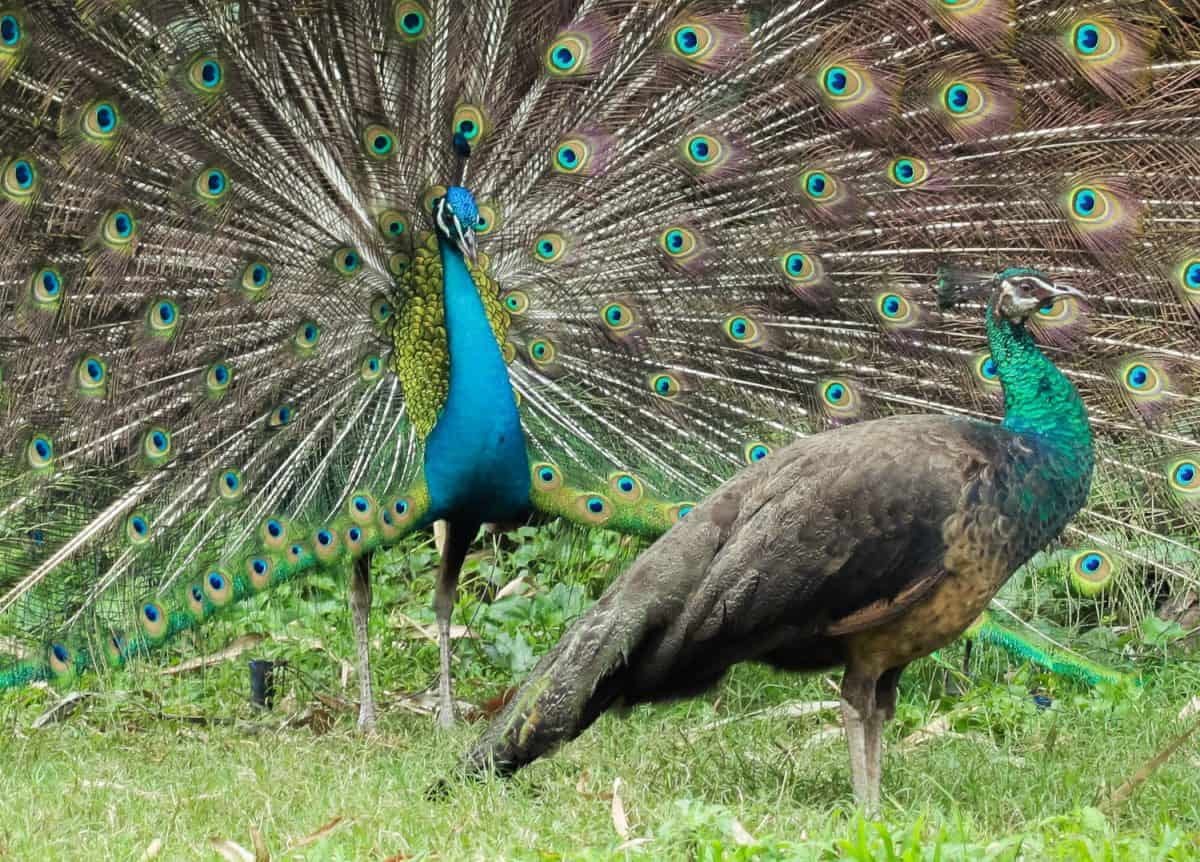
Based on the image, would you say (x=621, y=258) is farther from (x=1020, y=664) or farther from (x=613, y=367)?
(x=1020, y=664)

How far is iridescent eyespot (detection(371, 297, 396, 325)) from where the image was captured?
17.1ft

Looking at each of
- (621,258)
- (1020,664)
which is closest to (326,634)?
(621,258)

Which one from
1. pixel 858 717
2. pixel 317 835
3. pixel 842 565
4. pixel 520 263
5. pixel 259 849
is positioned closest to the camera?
pixel 259 849

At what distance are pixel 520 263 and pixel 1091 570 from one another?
6.06 feet

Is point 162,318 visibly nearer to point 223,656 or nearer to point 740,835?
point 223,656

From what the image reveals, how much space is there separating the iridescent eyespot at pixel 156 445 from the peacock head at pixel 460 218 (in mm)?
965

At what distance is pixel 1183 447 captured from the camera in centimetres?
486

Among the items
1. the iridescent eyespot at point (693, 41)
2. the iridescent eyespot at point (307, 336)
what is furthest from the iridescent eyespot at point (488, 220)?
the iridescent eyespot at point (693, 41)

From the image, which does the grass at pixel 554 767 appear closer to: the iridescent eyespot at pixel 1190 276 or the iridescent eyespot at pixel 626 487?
the iridescent eyespot at pixel 626 487

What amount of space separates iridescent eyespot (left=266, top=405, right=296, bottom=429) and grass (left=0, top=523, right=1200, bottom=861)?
564mm

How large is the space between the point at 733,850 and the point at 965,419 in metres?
1.23

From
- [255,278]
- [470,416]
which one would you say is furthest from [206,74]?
[470,416]

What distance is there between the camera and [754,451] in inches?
206

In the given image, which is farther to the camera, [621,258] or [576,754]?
[621,258]
